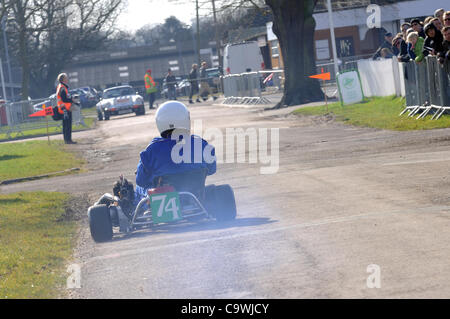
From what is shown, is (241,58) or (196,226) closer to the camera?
(196,226)

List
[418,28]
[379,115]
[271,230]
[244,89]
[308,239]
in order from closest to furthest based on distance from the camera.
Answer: [308,239] < [271,230] < [418,28] < [379,115] < [244,89]

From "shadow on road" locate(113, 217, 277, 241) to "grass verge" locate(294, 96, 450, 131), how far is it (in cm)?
913

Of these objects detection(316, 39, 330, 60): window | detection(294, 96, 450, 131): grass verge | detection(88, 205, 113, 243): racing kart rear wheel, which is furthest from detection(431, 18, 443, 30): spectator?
detection(316, 39, 330, 60): window

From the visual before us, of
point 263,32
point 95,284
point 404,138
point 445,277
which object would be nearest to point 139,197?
point 95,284

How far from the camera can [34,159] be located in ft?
75.3

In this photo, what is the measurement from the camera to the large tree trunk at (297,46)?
3372cm

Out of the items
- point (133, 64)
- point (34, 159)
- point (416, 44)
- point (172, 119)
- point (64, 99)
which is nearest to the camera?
point (172, 119)

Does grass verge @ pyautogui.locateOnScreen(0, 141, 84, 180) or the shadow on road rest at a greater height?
the shadow on road

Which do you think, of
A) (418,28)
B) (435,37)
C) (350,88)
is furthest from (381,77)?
(435,37)

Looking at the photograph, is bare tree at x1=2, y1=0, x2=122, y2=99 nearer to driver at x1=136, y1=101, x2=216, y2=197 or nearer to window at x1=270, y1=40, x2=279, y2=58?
window at x1=270, y1=40, x2=279, y2=58

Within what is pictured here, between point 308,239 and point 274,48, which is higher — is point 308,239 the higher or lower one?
the lower one

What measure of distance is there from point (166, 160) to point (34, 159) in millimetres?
13608

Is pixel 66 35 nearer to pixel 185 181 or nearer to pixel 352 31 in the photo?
pixel 352 31

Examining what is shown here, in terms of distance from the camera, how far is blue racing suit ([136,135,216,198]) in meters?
9.98
